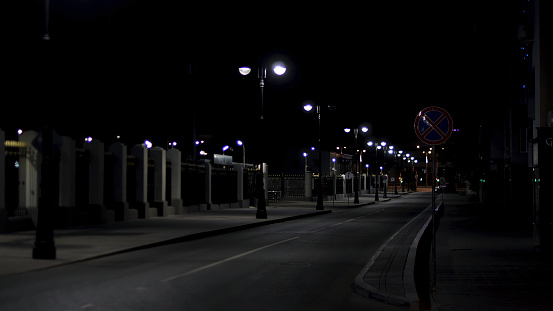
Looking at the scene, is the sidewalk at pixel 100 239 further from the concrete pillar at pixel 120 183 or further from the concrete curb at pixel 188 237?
the concrete pillar at pixel 120 183

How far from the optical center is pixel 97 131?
3004 inches

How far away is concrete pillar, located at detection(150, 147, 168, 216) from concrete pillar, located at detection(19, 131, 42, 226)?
1043 centimetres

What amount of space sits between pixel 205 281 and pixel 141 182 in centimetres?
2140

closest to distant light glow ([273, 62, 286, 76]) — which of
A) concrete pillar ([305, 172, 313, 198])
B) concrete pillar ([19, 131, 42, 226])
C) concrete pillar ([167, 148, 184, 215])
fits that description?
concrete pillar ([19, 131, 42, 226])

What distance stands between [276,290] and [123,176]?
20.6 metres

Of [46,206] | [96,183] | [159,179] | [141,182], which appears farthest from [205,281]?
[159,179]

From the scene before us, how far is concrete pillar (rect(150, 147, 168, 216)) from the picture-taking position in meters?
35.7

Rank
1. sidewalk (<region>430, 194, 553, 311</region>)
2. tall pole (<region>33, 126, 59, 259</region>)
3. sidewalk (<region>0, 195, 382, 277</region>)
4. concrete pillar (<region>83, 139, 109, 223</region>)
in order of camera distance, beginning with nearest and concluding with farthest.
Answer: sidewalk (<region>430, 194, 553, 311</region>)
tall pole (<region>33, 126, 59, 259</region>)
sidewalk (<region>0, 195, 382, 277</region>)
concrete pillar (<region>83, 139, 109, 223</region>)

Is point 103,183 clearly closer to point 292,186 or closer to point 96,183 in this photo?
point 96,183

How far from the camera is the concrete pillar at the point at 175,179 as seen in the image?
124 feet

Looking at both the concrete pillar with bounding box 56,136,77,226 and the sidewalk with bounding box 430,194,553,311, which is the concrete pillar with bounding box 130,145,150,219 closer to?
the concrete pillar with bounding box 56,136,77,226

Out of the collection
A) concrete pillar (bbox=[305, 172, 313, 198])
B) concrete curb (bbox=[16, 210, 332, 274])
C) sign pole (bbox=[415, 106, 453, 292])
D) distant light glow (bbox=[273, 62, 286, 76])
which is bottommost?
concrete curb (bbox=[16, 210, 332, 274])

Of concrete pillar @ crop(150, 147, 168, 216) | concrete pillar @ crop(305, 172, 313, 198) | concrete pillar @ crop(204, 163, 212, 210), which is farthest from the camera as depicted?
concrete pillar @ crop(305, 172, 313, 198)

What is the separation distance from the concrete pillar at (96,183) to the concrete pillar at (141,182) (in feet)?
13.2
